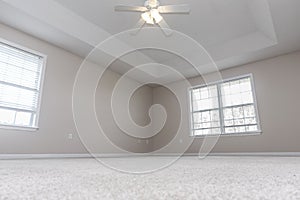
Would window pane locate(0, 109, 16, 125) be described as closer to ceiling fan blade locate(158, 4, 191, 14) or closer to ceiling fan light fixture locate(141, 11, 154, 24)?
ceiling fan light fixture locate(141, 11, 154, 24)

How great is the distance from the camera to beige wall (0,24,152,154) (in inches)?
128

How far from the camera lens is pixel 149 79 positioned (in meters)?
6.18

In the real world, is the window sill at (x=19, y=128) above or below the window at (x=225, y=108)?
below

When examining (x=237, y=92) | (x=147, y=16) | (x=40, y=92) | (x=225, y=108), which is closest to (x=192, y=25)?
(x=147, y=16)

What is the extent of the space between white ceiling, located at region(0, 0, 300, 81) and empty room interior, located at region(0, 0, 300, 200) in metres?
0.02

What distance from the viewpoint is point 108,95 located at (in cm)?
514

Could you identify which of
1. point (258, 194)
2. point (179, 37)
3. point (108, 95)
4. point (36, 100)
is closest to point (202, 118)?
point (179, 37)

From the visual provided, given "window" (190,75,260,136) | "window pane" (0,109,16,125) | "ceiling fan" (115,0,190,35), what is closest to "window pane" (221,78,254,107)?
"window" (190,75,260,136)

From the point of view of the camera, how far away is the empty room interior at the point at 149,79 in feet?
10.8

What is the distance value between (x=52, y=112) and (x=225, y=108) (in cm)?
439

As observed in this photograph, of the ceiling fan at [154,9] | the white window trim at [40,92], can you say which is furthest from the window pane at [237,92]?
the white window trim at [40,92]

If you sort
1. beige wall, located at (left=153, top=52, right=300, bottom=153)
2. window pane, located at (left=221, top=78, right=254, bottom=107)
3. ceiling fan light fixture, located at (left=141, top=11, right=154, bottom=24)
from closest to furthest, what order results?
ceiling fan light fixture, located at (left=141, top=11, right=154, bottom=24) < beige wall, located at (left=153, top=52, right=300, bottom=153) < window pane, located at (left=221, top=78, right=254, bottom=107)

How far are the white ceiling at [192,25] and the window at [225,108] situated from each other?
2.34ft

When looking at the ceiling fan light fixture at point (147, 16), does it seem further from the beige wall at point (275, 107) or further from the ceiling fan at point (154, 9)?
the beige wall at point (275, 107)
